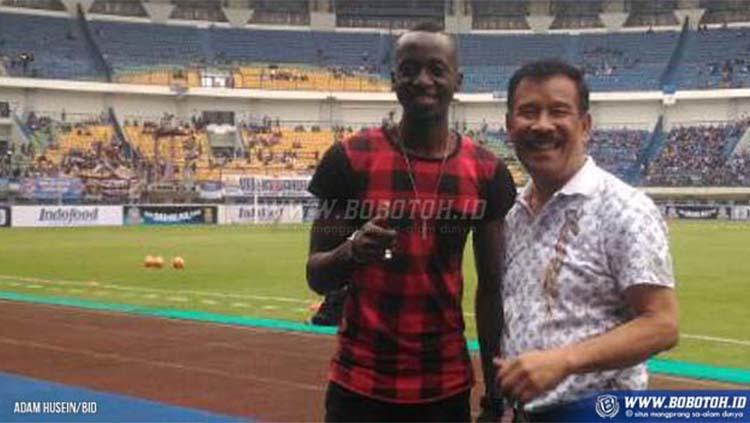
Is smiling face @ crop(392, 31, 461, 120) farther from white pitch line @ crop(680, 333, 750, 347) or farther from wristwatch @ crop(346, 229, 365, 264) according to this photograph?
white pitch line @ crop(680, 333, 750, 347)

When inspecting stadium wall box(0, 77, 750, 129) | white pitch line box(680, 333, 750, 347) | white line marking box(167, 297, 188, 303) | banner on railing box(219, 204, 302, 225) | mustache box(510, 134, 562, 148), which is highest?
stadium wall box(0, 77, 750, 129)

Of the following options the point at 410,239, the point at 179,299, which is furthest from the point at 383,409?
the point at 179,299

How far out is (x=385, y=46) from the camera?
238ft

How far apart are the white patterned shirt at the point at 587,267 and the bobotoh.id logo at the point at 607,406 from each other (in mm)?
72

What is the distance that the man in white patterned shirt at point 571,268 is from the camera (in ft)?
8.65

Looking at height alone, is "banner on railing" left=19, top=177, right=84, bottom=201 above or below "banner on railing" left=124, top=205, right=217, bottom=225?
above

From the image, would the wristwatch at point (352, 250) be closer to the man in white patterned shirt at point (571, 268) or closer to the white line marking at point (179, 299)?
the man in white patterned shirt at point (571, 268)

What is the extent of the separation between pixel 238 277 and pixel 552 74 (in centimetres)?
1806

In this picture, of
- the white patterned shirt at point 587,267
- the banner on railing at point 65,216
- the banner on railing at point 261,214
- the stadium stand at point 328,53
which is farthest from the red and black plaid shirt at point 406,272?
the stadium stand at point 328,53

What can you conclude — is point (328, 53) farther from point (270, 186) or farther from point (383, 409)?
point (383, 409)

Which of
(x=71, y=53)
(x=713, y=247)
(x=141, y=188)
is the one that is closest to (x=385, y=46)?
(x=71, y=53)

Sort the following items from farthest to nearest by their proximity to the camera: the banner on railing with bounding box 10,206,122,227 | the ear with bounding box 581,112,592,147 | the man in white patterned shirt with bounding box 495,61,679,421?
the banner on railing with bounding box 10,206,122,227, the ear with bounding box 581,112,592,147, the man in white patterned shirt with bounding box 495,61,679,421

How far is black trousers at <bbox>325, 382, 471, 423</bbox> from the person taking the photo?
11.2 ft

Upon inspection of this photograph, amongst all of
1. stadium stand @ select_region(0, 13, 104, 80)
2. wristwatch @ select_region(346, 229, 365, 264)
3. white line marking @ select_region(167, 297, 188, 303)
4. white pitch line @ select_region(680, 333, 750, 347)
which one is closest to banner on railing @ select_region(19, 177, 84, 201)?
stadium stand @ select_region(0, 13, 104, 80)
